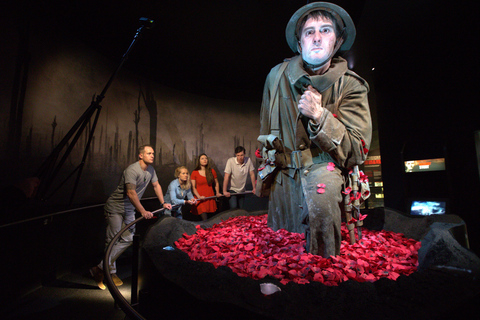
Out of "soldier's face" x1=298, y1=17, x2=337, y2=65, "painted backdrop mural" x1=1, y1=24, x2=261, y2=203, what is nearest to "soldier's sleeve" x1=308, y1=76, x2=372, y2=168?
"soldier's face" x1=298, y1=17, x2=337, y2=65

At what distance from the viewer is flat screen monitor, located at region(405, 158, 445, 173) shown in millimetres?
3456

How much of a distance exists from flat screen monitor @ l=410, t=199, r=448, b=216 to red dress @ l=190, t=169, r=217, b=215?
3255 millimetres

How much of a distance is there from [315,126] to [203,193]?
3.41 metres

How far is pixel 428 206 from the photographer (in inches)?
140

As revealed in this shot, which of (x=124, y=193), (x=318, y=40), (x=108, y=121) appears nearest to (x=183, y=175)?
(x=124, y=193)

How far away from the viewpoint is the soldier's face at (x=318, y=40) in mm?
1782

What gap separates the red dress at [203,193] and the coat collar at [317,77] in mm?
3014

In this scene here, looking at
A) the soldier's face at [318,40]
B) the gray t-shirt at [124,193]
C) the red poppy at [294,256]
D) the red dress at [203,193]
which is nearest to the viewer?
the red poppy at [294,256]

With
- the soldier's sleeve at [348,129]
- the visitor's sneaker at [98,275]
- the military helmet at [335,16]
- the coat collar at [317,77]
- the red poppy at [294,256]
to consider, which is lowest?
the visitor's sneaker at [98,275]

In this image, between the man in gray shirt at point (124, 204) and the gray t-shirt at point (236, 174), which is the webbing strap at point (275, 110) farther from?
the gray t-shirt at point (236, 174)

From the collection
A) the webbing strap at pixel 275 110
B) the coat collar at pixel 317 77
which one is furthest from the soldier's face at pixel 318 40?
the webbing strap at pixel 275 110

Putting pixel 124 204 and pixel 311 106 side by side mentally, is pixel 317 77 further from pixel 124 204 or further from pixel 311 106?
pixel 124 204

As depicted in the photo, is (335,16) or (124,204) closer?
(335,16)

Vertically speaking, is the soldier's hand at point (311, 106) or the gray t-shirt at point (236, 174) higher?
the soldier's hand at point (311, 106)
